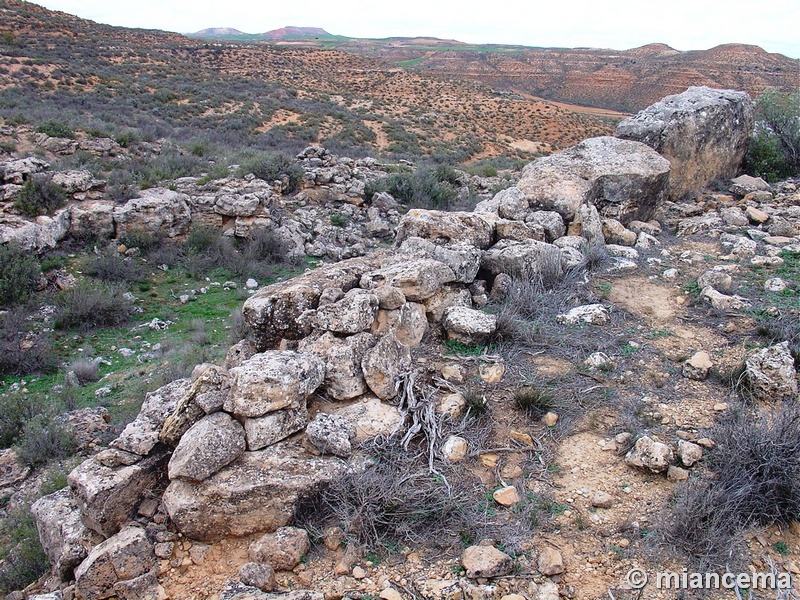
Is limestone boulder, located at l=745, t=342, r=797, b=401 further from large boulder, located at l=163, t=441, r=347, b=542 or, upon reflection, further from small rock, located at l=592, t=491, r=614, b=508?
large boulder, located at l=163, t=441, r=347, b=542

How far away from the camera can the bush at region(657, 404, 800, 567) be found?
250 centimetres

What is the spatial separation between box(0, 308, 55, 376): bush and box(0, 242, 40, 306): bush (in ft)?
1.37

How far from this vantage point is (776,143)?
10.1 metres

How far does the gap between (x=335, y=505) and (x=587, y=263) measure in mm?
4459

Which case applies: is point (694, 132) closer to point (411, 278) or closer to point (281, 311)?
point (411, 278)

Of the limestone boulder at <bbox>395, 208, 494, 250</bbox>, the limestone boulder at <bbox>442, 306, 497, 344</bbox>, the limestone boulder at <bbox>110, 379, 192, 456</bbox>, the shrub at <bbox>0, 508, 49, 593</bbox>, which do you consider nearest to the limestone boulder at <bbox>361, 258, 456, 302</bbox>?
the limestone boulder at <bbox>442, 306, 497, 344</bbox>

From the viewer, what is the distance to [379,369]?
373 centimetres

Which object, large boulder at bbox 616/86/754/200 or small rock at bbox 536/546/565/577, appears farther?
large boulder at bbox 616/86/754/200

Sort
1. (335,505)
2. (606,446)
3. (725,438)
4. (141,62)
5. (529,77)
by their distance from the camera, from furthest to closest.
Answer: (529,77) < (141,62) < (606,446) < (725,438) < (335,505)

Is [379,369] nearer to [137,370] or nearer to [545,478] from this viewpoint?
[545,478]

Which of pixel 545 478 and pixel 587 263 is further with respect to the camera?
pixel 587 263

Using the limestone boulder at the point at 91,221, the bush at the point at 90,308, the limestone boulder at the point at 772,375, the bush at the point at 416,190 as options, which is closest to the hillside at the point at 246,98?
the limestone boulder at the point at 91,221

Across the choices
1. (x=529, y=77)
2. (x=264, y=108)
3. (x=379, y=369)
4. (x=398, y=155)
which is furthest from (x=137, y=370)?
(x=529, y=77)

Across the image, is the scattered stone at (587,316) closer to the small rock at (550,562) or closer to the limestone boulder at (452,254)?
the limestone boulder at (452,254)
